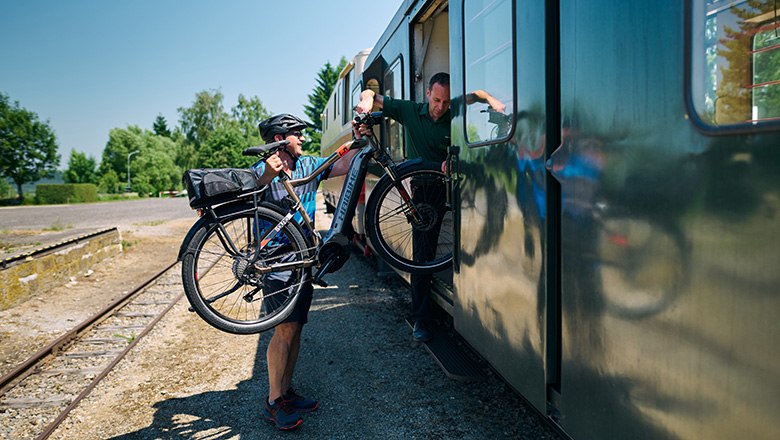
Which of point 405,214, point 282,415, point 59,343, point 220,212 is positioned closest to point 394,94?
point 405,214

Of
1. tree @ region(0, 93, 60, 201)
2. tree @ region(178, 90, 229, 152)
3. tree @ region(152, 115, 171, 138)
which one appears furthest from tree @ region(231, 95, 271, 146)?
tree @ region(152, 115, 171, 138)

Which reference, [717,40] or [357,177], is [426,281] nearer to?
[357,177]

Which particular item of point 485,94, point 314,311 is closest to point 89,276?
point 314,311

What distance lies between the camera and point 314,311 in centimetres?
698

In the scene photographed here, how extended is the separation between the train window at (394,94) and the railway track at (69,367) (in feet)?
11.0

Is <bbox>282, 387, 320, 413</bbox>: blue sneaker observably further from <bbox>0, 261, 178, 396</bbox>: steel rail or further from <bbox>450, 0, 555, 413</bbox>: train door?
<bbox>0, 261, 178, 396</bbox>: steel rail

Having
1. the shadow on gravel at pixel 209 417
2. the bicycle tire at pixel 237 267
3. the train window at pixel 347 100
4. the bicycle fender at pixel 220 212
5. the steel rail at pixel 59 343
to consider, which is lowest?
the shadow on gravel at pixel 209 417

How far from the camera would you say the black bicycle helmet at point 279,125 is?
3822 millimetres

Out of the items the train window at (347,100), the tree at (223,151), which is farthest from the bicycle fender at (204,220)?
the tree at (223,151)

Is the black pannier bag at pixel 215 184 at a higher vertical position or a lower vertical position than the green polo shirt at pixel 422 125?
lower

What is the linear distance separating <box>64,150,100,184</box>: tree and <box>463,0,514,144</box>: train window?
8872 centimetres

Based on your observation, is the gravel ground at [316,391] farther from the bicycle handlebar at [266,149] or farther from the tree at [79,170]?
the tree at [79,170]

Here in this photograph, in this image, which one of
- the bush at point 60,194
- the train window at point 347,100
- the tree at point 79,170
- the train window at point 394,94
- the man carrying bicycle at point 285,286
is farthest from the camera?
the tree at point 79,170

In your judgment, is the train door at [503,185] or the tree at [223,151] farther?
the tree at [223,151]
